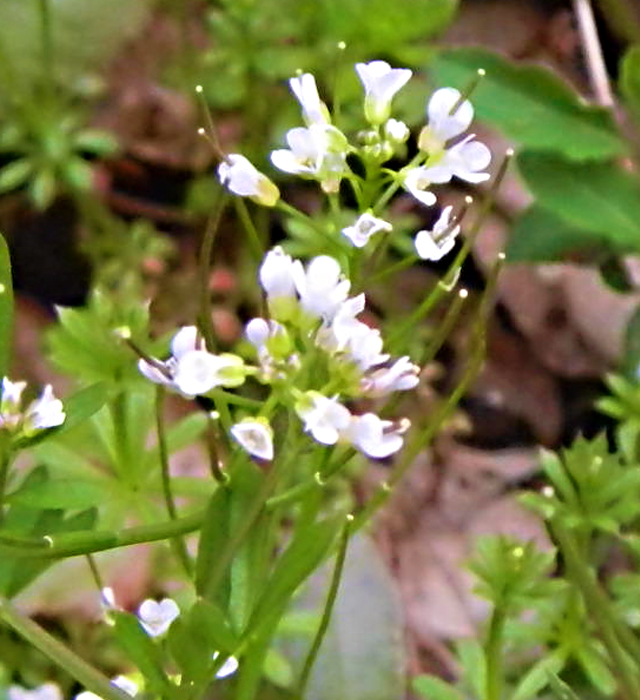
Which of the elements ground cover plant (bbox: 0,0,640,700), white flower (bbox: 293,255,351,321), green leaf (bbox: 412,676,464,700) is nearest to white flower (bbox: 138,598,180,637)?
ground cover plant (bbox: 0,0,640,700)

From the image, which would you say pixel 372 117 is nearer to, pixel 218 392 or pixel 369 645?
pixel 218 392

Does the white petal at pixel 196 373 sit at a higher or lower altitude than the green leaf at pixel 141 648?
higher

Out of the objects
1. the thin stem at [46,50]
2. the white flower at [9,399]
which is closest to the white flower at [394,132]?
the white flower at [9,399]

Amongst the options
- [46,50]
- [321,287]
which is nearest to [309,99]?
Answer: [321,287]

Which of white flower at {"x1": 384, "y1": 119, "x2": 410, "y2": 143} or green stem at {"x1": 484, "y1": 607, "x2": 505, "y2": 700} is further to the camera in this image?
green stem at {"x1": 484, "y1": 607, "x2": 505, "y2": 700}

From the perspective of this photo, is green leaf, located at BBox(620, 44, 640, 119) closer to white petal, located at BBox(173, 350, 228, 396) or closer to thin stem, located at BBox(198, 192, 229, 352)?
thin stem, located at BBox(198, 192, 229, 352)

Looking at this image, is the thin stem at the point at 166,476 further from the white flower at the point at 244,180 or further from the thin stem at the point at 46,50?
the thin stem at the point at 46,50

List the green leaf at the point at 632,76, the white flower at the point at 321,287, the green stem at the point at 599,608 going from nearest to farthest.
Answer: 1. the white flower at the point at 321,287
2. the green stem at the point at 599,608
3. the green leaf at the point at 632,76
